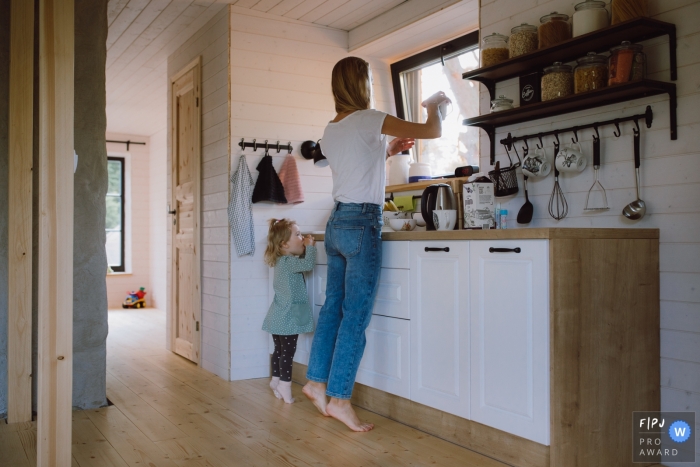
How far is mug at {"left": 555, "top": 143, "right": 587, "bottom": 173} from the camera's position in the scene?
8.16ft

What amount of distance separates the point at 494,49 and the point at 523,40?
0.58 ft

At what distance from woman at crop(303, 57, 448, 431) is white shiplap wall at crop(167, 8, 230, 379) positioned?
4.16 ft

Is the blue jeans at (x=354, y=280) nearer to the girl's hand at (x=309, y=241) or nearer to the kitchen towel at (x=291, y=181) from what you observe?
the girl's hand at (x=309, y=241)

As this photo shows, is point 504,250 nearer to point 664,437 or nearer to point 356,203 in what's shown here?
point 356,203

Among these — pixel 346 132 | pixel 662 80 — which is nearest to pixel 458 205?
pixel 346 132

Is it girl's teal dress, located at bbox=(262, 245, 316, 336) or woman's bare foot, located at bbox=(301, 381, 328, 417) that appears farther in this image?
girl's teal dress, located at bbox=(262, 245, 316, 336)

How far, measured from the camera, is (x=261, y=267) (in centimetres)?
379

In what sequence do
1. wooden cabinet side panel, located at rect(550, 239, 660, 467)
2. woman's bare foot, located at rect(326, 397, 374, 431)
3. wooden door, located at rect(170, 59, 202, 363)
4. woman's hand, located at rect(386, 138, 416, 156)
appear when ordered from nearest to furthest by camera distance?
wooden cabinet side panel, located at rect(550, 239, 660, 467)
woman's bare foot, located at rect(326, 397, 374, 431)
woman's hand, located at rect(386, 138, 416, 156)
wooden door, located at rect(170, 59, 202, 363)

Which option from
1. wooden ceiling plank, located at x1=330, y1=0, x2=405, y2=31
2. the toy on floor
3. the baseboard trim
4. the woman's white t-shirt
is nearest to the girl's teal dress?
the baseboard trim

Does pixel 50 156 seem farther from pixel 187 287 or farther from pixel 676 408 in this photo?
pixel 187 287

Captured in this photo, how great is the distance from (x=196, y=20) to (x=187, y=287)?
179cm

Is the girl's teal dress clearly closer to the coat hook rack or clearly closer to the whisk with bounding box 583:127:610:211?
the coat hook rack

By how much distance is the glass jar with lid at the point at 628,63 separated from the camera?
2.24 meters

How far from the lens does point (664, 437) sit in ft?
7.34
